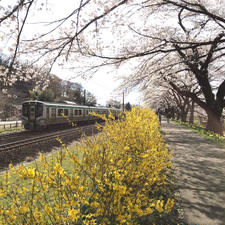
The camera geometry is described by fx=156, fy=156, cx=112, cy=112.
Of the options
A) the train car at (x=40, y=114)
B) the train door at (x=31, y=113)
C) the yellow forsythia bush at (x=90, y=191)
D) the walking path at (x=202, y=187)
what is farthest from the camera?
the train door at (x=31, y=113)

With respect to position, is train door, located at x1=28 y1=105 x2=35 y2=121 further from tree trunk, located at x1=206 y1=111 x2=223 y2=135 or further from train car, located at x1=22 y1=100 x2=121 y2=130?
tree trunk, located at x1=206 y1=111 x2=223 y2=135

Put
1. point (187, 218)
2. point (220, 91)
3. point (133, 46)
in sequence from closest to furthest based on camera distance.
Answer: point (187, 218) < point (133, 46) < point (220, 91)

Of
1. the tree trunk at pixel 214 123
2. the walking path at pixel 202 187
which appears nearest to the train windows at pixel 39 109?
the walking path at pixel 202 187

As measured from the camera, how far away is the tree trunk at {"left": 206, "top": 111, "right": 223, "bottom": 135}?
37.3 ft

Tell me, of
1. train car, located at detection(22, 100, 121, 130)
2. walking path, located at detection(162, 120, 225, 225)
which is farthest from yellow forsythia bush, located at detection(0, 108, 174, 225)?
train car, located at detection(22, 100, 121, 130)

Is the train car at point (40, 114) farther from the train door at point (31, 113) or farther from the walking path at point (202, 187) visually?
the walking path at point (202, 187)

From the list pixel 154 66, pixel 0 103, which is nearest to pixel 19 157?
pixel 154 66

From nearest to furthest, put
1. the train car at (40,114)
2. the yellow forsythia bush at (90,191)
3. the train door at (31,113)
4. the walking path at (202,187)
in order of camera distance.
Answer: the yellow forsythia bush at (90,191) → the walking path at (202,187) → the train car at (40,114) → the train door at (31,113)

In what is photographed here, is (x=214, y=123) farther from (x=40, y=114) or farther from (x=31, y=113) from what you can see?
(x=31, y=113)

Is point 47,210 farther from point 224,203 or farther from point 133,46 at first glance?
point 133,46

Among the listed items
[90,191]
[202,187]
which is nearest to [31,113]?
[90,191]

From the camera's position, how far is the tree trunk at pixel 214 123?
11.4m

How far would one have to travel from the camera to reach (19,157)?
714 cm

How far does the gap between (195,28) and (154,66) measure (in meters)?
2.56
